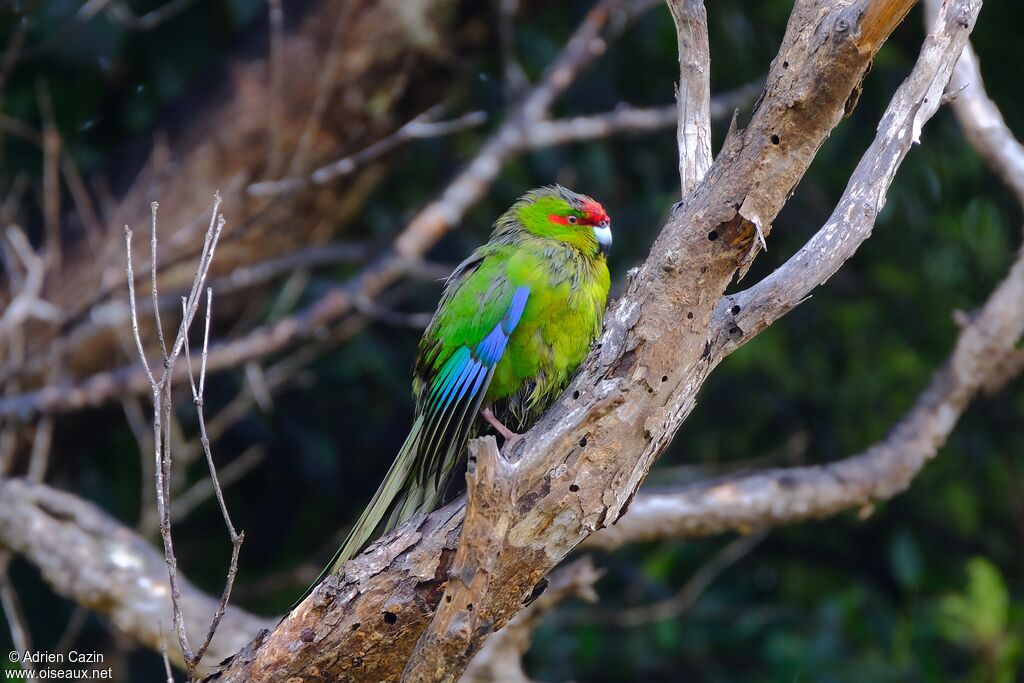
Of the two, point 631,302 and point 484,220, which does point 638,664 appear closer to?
point 484,220

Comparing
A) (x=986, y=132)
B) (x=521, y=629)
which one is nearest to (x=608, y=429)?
(x=521, y=629)

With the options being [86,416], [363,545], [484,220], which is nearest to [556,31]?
[484,220]

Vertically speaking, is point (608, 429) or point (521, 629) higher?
point (608, 429)

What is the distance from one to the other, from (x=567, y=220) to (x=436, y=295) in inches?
96.2

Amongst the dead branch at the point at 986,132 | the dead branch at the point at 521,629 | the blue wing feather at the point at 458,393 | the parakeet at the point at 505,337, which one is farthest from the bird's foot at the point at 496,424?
the dead branch at the point at 986,132

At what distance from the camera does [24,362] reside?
19.1 feet

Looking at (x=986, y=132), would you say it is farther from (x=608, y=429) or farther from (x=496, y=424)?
(x=608, y=429)

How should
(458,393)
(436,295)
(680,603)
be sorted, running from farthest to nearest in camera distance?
(436,295), (680,603), (458,393)

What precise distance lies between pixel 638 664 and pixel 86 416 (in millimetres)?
3221

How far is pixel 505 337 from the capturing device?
383cm

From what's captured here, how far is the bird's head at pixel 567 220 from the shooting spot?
427 centimetres

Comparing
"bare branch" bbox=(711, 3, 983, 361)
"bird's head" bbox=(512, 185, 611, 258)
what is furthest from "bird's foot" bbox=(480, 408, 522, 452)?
"bare branch" bbox=(711, 3, 983, 361)

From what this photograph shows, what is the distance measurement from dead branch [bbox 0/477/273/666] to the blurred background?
0.93 m

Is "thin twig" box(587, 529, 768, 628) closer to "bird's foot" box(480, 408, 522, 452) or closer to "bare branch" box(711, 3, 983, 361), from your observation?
"bird's foot" box(480, 408, 522, 452)
